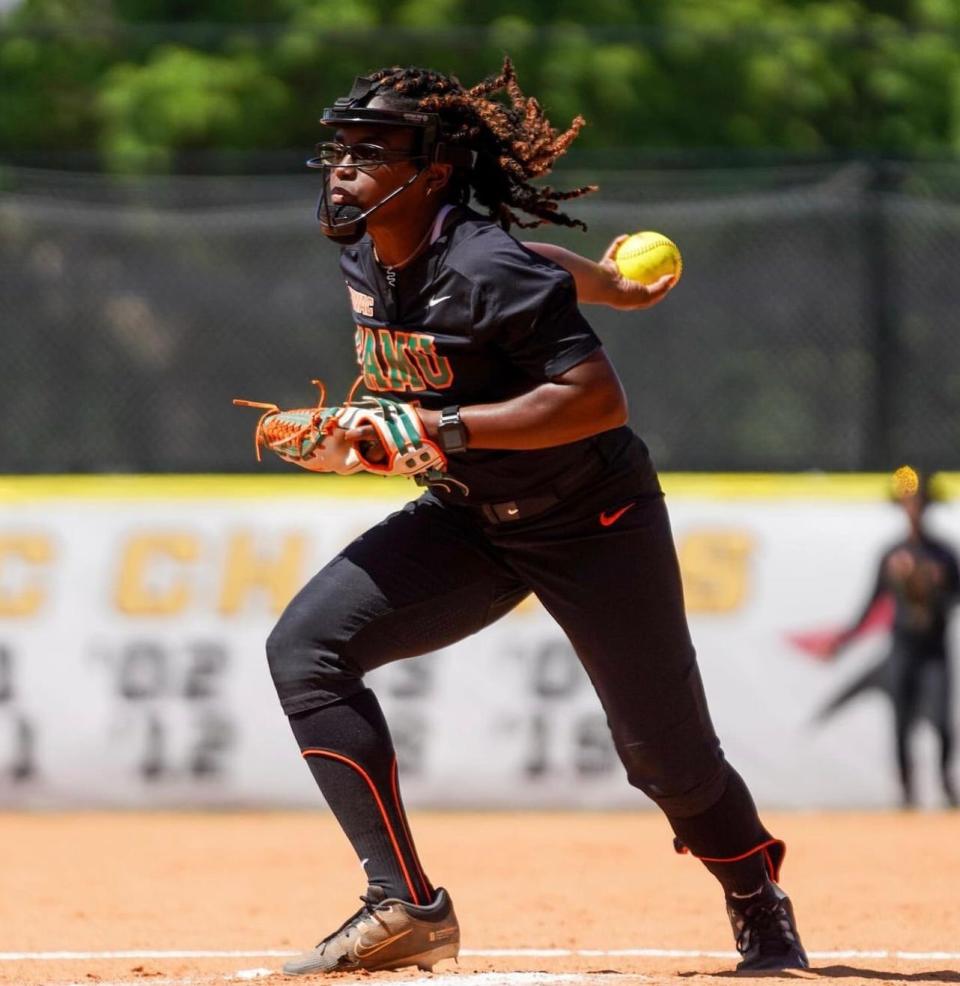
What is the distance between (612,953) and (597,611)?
150cm

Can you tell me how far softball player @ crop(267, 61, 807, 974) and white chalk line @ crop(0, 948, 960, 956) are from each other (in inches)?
38.0

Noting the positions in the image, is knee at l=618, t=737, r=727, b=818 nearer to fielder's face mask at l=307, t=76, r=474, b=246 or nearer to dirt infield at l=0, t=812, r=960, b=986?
dirt infield at l=0, t=812, r=960, b=986

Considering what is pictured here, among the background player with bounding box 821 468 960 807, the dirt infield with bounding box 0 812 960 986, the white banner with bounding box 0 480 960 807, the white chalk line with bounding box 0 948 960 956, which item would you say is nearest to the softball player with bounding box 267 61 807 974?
the dirt infield with bounding box 0 812 960 986

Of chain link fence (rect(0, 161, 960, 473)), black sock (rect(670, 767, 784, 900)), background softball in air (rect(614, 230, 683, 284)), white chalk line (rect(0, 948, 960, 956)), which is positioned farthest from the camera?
chain link fence (rect(0, 161, 960, 473))

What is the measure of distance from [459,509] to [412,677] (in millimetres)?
4371

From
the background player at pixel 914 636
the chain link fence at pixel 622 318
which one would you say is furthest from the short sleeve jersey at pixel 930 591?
the chain link fence at pixel 622 318

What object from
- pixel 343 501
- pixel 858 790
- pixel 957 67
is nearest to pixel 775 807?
pixel 858 790

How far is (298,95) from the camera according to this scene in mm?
14516

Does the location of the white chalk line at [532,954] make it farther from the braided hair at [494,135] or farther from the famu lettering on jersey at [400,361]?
the braided hair at [494,135]

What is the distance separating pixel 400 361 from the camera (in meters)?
4.57

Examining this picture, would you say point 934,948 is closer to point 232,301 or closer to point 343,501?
point 343,501

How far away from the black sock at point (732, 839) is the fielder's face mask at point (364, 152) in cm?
166

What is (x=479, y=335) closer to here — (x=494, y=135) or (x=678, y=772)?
(x=494, y=135)

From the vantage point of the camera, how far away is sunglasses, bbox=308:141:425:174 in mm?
4516
